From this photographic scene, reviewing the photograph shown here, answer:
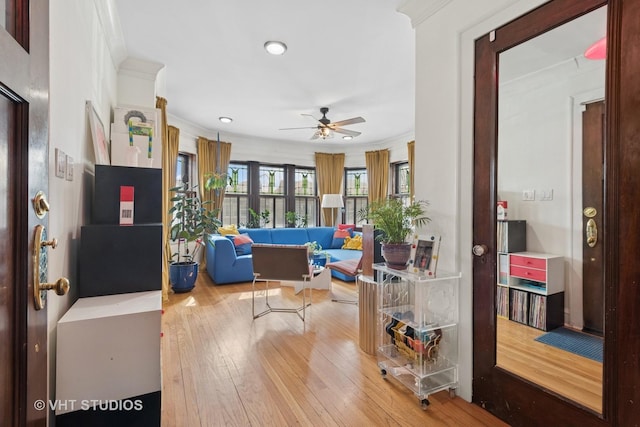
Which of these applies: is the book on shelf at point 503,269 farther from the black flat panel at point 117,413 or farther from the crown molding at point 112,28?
the crown molding at point 112,28

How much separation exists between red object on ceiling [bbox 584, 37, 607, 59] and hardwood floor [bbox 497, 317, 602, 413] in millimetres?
A: 1337

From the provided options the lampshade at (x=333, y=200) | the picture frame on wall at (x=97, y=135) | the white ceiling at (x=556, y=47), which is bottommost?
the lampshade at (x=333, y=200)

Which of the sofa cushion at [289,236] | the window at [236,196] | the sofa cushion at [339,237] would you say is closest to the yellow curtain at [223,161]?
the window at [236,196]

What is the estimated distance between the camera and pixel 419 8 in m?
2.15

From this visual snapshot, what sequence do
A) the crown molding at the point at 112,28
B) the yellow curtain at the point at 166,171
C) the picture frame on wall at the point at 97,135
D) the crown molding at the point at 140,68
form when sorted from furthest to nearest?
the yellow curtain at the point at 166,171 → the crown molding at the point at 140,68 → the crown molding at the point at 112,28 → the picture frame on wall at the point at 97,135

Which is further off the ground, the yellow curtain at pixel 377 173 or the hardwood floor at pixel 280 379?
the yellow curtain at pixel 377 173

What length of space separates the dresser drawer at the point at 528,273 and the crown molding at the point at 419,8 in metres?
1.70

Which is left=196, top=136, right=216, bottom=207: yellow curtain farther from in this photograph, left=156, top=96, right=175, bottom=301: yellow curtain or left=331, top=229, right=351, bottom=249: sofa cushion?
left=331, top=229, right=351, bottom=249: sofa cushion

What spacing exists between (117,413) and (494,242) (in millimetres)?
2101

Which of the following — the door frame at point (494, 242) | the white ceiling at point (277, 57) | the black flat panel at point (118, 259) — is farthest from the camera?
the white ceiling at point (277, 57)

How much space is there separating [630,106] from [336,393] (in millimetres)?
2045

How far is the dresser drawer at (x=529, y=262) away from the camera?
1.68 m

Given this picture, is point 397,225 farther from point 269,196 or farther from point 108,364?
point 269,196

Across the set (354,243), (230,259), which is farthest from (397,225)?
(354,243)
